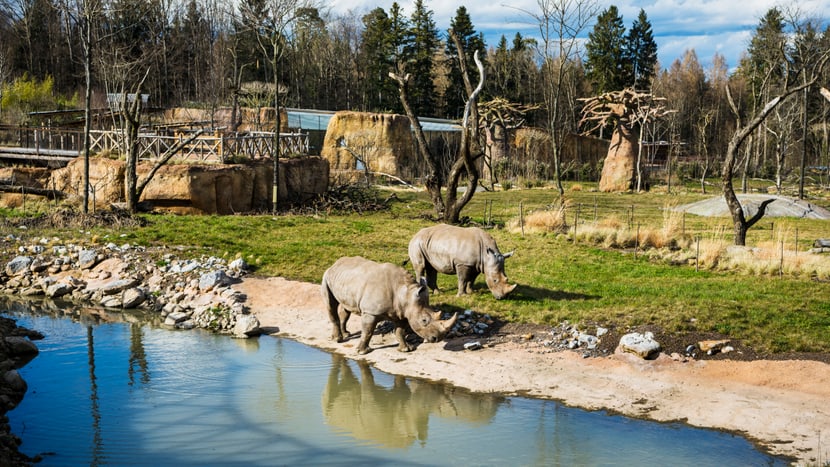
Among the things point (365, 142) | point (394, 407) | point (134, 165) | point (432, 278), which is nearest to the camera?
point (394, 407)

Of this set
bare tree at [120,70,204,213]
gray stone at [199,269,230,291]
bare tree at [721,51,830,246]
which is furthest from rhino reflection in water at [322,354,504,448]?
bare tree at [120,70,204,213]

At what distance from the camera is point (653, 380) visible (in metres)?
11.0

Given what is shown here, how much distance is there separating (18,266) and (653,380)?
14.8 metres

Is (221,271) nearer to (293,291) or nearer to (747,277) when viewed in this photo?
(293,291)

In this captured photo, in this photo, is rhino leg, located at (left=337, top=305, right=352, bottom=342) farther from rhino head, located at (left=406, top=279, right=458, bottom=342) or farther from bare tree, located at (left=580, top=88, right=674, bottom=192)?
bare tree, located at (left=580, top=88, right=674, bottom=192)

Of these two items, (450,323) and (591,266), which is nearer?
(450,323)

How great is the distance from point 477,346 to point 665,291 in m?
4.35

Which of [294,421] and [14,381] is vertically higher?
[14,381]

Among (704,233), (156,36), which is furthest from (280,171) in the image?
(156,36)

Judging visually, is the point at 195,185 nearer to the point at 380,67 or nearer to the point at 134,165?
the point at 134,165

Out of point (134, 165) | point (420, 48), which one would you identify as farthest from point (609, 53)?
point (134, 165)

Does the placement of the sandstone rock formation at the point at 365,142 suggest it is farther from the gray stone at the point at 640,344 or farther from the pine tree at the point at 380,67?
the gray stone at the point at 640,344

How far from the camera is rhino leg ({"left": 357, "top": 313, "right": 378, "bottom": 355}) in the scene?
488 inches

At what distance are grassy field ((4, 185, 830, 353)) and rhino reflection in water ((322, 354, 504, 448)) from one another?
2.75 metres
